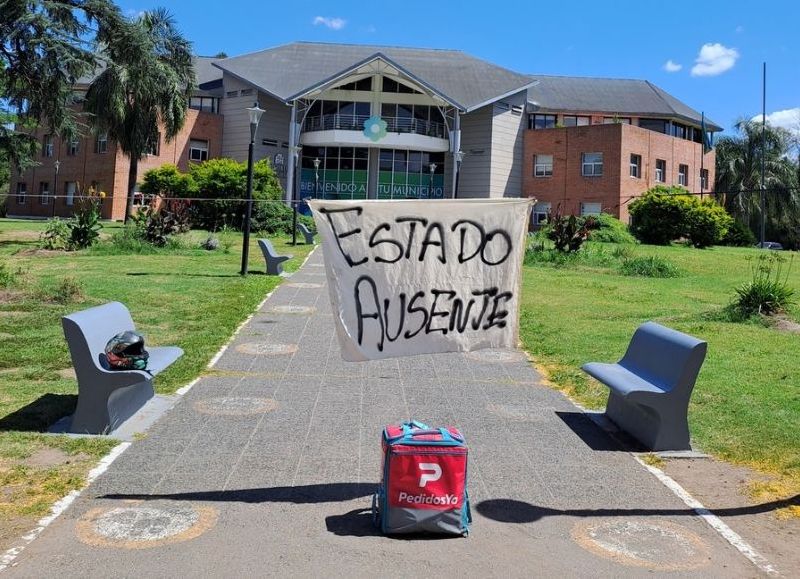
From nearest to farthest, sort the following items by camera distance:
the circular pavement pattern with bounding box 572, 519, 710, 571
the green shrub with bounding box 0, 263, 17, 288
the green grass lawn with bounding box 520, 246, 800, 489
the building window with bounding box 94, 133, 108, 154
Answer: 1. the circular pavement pattern with bounding box 572, 519, 710, 571
2. the green grass lawn with bounding box 520, 246, 800, 489
3. the green shrub with bounding box 0, 263, 17, 288
4. the building window with bounding box 94, 133, 108, 154

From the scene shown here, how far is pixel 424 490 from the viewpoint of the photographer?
4688 millimetres

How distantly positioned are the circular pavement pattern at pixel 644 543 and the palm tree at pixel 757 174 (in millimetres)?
55324

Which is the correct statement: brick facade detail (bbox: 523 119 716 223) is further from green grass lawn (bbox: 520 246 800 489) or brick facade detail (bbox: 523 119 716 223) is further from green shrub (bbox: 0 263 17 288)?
green shrub (bbox: 0 263 17 288)

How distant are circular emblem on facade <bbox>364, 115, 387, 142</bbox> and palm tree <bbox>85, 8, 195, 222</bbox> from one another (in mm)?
11764

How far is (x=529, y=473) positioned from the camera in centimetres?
595

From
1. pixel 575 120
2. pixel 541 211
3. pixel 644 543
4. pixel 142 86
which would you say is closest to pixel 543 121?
pixel 575 120

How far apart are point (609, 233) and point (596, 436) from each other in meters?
28.9

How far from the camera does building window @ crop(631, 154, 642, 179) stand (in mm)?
47094

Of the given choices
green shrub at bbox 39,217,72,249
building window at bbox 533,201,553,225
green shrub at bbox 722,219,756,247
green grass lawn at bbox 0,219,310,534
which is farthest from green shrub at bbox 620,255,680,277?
building window at bbox 533,201,553,225

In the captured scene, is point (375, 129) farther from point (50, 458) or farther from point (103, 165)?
point (50, 458)

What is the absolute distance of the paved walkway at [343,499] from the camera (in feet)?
14.2

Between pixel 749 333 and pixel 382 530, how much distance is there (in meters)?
9.86

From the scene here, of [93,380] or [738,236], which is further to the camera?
[738,236]

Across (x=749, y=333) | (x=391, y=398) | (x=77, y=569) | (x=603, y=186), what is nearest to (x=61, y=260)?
Answer: (x=391, y=398)
